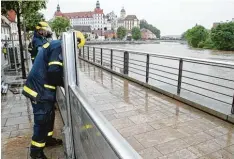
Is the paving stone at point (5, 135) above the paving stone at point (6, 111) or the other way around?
the other way around

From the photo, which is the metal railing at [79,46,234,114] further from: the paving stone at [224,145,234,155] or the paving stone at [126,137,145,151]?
the paving stone at [126,137,145,151]

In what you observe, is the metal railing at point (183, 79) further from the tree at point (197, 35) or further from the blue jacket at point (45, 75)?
the tree at point (197, 35)

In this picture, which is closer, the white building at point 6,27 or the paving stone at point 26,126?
the paving stone at point 26,126

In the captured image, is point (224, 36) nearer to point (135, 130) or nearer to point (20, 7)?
point (20, 7)

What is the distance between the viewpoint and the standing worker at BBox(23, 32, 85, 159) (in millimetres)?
2354

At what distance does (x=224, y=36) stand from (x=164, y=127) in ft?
157

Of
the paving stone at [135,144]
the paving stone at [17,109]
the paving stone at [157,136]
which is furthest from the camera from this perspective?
the paving stone at [17,109]

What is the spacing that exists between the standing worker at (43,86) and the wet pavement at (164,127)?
1.03 meters

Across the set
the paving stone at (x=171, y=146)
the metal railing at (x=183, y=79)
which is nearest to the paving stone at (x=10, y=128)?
the paving stone at (x=171, y=146)

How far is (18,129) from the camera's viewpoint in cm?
360

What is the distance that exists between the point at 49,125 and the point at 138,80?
4.22 metres

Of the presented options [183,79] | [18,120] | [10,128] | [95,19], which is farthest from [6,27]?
[95,19]

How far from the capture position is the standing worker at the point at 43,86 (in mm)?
2354

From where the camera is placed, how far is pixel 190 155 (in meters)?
2.67
